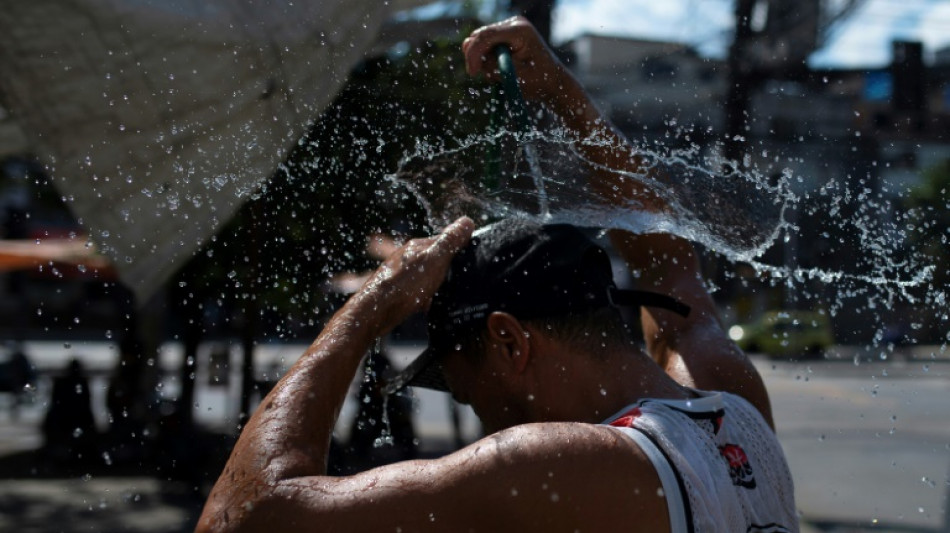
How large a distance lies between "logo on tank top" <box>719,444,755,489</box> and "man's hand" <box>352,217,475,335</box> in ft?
1.67

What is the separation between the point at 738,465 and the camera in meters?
1.47

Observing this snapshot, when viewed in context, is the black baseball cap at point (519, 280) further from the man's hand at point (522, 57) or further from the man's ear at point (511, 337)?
the man's hand at point (522, 57)

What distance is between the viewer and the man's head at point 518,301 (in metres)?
1.43

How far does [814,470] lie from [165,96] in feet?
26.2

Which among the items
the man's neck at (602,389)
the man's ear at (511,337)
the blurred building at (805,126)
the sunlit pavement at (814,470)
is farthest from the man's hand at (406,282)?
the sunlit pavement at (814,470)

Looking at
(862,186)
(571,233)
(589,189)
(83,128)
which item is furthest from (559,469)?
(83,128)

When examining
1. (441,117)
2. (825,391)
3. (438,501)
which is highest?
(441,117)

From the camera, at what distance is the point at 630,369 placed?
58.1 inches

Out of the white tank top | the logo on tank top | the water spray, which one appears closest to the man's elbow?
the white tank top

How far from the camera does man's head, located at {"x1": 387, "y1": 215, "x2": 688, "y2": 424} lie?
4.69ft

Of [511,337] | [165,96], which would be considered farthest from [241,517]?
[165,96]

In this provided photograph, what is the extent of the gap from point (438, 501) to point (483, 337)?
34 centimetres

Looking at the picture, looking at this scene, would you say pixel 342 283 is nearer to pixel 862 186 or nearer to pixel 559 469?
pixel 862 186

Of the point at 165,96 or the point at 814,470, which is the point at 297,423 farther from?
the point at 814,470
